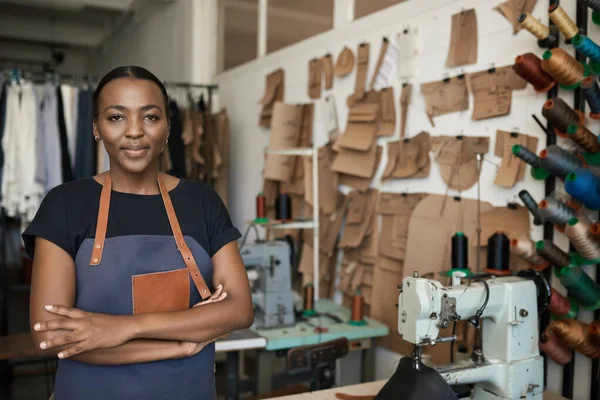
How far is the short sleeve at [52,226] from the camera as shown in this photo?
1.01 m

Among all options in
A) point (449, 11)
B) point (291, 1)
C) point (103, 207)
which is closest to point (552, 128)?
point (449, 11)

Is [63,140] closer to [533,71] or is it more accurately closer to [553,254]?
[533,71]

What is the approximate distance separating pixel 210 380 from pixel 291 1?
9.54ft

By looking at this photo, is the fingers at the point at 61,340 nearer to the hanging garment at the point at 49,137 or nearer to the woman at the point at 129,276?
the woman at the point at 129,276

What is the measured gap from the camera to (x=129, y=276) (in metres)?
1.06

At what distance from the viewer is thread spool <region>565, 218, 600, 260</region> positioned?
1.56 m

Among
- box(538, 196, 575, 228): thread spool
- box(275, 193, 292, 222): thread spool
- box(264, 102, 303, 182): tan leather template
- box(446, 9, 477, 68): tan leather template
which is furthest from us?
box(264, 102, 303, 182): tan leather template

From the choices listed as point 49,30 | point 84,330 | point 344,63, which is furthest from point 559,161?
point 49,30

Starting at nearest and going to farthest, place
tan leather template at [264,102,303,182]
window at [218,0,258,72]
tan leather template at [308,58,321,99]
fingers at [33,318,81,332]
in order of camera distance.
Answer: fingers at [33,318,81,332] → tan leather template at [308,58,321,99] → tan leather template at [264,102,303,182] → window at [218,0,258,72]

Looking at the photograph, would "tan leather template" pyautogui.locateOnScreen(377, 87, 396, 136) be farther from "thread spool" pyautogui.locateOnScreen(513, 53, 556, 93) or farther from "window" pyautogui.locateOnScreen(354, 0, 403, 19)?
"thread spool" pyautogui.locateOnScreen(513, 53, 556, 93)

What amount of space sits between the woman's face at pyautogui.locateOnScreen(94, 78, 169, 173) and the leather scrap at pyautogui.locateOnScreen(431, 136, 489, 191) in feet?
4.53

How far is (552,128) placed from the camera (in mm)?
1771

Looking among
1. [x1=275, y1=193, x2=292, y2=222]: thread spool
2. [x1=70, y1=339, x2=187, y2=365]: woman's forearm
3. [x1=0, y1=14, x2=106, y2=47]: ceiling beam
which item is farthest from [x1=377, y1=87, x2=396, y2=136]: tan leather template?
[x1=0, y1=14, x2=106, y2=47]: ceiling beam

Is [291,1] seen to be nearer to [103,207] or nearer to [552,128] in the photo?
[552,128]
